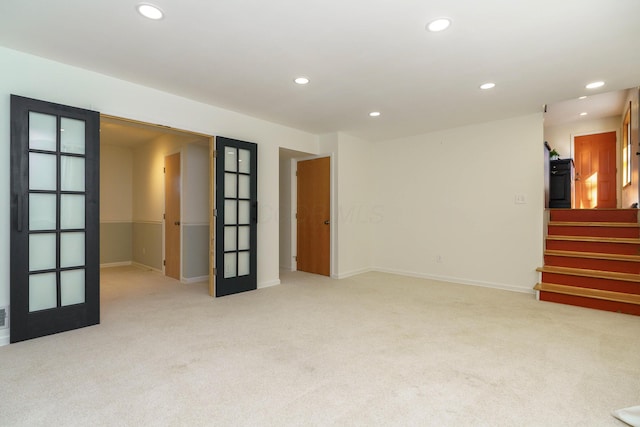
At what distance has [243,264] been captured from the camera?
450 cm

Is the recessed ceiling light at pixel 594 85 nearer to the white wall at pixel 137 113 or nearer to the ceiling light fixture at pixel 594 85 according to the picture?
the ceiling light fixture at pixel 594 85

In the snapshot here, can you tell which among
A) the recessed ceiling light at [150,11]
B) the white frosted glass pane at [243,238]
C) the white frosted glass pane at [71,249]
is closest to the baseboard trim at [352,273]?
the white frosted glass pane at [243,238]

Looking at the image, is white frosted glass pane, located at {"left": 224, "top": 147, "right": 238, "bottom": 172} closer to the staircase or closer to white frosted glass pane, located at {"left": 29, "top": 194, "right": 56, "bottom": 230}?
white frosted glass pane, located at {"left": 29, "top": 194, "right": 56, "bottom": 230}

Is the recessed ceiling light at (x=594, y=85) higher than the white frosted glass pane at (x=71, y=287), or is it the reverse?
the recessed ceiling light at (x=594, y=85)

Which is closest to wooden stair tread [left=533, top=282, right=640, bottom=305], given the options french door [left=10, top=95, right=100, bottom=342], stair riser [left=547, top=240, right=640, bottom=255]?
stair riser [left=547, top=240, right=640, bottom=255]

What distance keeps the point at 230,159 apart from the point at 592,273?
4863 millimetres

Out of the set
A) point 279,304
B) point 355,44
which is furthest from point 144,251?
point 355,44

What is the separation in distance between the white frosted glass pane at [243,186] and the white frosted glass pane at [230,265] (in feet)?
2.69

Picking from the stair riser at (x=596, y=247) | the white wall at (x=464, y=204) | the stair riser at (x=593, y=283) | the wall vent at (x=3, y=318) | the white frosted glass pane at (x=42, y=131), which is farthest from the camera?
the white wall at (x=464, y=204)

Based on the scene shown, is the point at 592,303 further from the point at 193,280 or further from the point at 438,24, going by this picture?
the point at 193,280

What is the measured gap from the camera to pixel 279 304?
3859 mm

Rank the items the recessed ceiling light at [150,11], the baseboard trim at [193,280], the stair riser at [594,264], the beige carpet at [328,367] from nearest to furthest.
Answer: the beige carpet at [328,367], the recessed ceiling light at [150,11], the stair riser at [594,264], the baseboard trim at [193,280]

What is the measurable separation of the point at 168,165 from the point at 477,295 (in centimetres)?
535

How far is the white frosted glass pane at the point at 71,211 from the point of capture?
293cm
